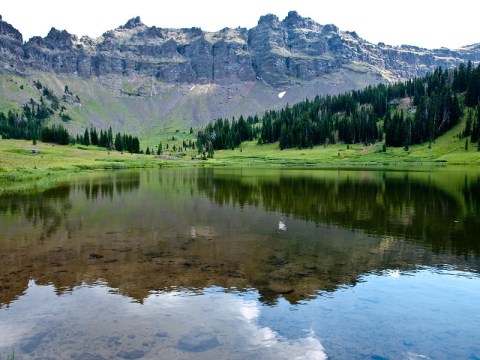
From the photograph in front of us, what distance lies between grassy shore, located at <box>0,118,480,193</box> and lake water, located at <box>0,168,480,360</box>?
44122 mm

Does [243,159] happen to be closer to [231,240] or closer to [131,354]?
[231,240]

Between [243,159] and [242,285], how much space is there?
167794 millimetres

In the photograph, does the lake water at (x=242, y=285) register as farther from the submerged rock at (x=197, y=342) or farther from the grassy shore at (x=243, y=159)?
the grassy shore at (x=243, y=159)

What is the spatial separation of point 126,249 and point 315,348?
15.9 metres

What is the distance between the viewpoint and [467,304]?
16266mm

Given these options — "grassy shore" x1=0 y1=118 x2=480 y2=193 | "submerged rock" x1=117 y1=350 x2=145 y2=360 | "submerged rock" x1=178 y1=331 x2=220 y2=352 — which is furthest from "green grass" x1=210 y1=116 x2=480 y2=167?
"submerged rock" x1=117 y1=350 x2=145 y2=360

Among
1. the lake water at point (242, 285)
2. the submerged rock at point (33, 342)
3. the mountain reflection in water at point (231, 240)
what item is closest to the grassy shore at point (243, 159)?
the mountain reflection in water at point (231, 240)

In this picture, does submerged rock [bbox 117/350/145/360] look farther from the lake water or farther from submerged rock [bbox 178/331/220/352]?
submerged rock [bbox 178/331/220/352]

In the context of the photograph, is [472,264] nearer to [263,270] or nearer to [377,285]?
[377,285]

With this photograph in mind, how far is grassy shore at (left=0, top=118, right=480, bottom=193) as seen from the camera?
80.8 m

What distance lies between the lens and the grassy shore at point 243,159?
80.8m

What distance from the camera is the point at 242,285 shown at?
18.3 meters

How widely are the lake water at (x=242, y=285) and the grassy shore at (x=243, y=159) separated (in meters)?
44.1

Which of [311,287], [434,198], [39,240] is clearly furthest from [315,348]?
[434,198]
